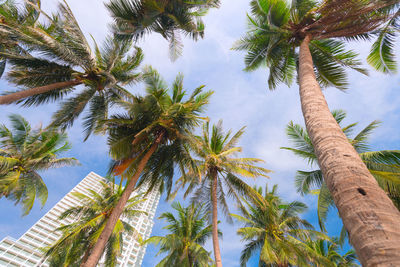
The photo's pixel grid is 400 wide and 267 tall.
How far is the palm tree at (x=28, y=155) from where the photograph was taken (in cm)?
1410

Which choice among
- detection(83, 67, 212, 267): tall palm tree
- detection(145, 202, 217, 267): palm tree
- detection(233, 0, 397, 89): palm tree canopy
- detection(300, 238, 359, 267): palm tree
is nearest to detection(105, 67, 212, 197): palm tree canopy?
detection(83, 67, 212, 267): tall palm tree

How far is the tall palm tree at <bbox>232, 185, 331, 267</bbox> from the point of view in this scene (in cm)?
1167

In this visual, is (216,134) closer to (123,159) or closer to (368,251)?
(123,159)

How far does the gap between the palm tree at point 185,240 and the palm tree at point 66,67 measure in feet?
31.1

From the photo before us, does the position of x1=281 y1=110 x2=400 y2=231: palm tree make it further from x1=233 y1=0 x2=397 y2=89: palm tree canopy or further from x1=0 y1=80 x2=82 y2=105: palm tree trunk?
x1=0 y1=80 x2=82 y2=105: palm tree trunk

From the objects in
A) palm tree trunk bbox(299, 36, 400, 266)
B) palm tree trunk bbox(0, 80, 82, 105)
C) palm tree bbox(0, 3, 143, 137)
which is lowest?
palm tree trunk bbox(299, 36, 400, 266)

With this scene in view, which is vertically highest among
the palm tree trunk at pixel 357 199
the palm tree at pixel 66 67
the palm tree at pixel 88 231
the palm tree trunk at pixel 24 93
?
the palm tree at pixel 66 67

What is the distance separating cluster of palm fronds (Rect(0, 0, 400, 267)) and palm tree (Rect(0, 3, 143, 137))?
0.16 feet

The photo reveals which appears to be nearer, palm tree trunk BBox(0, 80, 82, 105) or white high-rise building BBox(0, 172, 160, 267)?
palm tree trunk BBox(0, 80, 82, 105)

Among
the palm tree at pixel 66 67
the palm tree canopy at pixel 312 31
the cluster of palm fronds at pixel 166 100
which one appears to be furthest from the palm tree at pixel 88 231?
the palm tree canopy at pixel 312 31

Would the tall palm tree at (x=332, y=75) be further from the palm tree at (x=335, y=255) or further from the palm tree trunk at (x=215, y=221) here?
the palm tree at (x=335, y=255)

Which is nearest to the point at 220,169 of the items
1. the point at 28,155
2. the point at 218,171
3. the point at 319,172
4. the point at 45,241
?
the point at 218,171

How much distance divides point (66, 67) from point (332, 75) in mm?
11560

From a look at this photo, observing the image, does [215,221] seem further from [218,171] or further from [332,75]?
[332,75]
